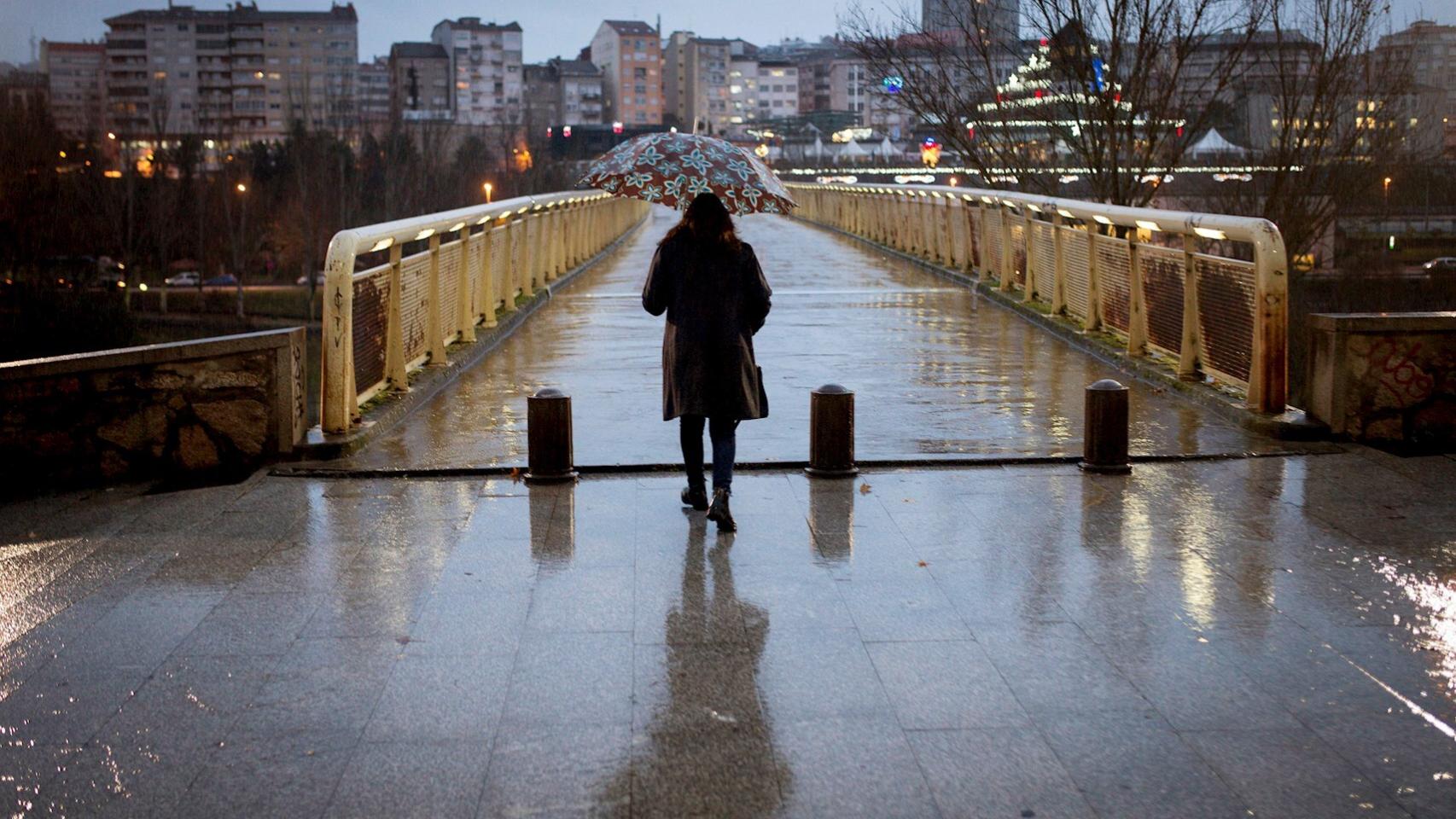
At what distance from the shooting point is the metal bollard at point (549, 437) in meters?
7.79

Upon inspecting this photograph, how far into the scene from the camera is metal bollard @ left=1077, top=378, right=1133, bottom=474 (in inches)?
314

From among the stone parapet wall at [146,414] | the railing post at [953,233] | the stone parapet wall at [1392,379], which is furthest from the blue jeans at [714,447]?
the railing post at [953,233]

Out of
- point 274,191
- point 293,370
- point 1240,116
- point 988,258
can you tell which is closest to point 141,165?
point 274,191

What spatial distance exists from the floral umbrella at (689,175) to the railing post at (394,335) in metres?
3.32

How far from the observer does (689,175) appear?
22.6 feet

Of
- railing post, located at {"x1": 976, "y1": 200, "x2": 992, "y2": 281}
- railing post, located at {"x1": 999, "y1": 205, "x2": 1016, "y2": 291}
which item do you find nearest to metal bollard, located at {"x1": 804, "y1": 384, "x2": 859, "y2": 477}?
railing post, located at {"x1": 999, "y1": 205, "x2": 1016, "y2": 291}

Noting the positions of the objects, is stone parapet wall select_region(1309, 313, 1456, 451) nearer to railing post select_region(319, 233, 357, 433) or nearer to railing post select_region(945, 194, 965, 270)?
railing post select_region(319, 233, 357, 433)

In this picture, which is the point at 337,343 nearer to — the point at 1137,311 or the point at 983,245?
the point at 1137,311

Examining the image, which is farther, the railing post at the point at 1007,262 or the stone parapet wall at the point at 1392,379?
the railing post at the point at 1007,262

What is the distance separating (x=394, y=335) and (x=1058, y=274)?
7046 mm

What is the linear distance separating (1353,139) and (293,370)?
2540cm

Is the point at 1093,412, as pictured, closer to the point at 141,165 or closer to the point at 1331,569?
the point at 1331,569

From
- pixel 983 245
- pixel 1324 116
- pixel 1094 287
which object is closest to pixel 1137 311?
pixel 1094 287

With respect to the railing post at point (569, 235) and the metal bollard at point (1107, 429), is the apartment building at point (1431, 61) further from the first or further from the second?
the metal bollard at point (1107, 429)
